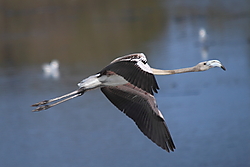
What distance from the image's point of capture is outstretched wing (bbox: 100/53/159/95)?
605cm

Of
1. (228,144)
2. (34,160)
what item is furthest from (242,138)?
(34,160)

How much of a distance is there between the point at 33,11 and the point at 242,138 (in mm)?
21961

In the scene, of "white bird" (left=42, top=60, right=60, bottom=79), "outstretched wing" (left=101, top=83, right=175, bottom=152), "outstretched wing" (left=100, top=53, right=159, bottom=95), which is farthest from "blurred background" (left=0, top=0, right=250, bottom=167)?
"outstretched wing" (left=100, top=53, right=159, bottom=95)

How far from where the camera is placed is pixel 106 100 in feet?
53.0

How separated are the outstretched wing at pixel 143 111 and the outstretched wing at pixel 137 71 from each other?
1213 millimetres

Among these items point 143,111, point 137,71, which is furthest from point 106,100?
point 137,71

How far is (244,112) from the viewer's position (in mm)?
13836

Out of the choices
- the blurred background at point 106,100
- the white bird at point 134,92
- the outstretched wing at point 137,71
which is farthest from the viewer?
the blurred background at point 106,100

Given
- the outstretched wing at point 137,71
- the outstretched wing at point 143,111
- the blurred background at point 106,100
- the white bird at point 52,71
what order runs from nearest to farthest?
the outstretched wing at point 137,71
the outstretched wing at point 143,111
the blurred background at point 106,100
the white bird at point 52,71

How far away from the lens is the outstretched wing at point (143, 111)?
734 centimetres

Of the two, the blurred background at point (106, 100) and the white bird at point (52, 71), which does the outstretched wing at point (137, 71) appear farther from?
the white bird at point (52, 71)

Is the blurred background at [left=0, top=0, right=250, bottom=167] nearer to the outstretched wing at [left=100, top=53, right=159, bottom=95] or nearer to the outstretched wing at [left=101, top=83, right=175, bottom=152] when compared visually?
the outstretched wing at [left=101, top=83, right=175, bottom=152]

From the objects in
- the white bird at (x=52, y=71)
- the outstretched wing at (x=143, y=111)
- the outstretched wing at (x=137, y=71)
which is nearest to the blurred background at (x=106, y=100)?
the white bird at (x=52, y=71)

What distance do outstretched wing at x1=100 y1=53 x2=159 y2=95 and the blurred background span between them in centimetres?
560
